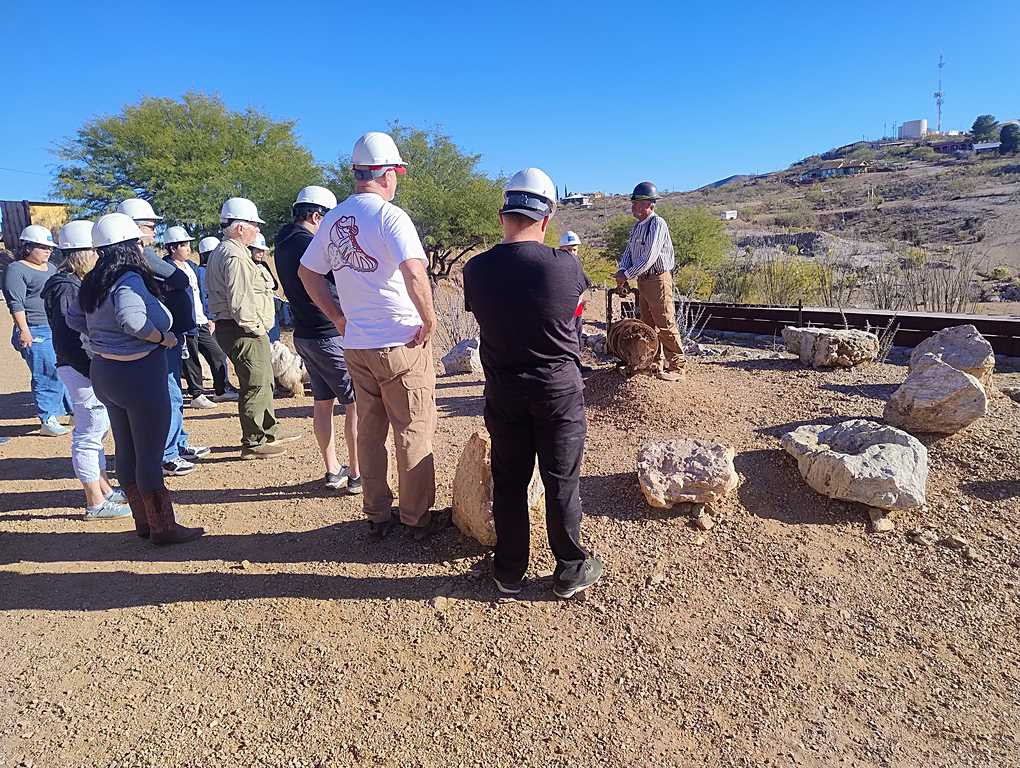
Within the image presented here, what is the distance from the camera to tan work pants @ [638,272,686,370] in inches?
229

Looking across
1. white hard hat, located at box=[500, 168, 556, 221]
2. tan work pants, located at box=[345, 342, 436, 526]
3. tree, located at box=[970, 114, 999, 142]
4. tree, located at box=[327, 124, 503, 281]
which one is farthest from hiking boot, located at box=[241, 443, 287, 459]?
tree, located at box=[970, 114, 999, 142]

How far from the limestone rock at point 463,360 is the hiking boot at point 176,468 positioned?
3.50 meters

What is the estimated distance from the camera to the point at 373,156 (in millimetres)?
2883

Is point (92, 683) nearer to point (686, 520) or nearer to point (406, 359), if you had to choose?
point (406, 359)

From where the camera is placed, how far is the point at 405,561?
3.17m

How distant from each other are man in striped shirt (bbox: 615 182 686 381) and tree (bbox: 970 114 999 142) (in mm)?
79196

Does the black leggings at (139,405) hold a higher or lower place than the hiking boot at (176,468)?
higher

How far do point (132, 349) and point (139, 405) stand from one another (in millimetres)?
297

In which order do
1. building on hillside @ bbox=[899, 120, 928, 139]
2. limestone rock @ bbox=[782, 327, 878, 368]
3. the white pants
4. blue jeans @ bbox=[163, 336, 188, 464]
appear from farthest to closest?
building on hillside @ bbox=[899, 120, 928, 139] → limestone rock @ bbox=[782, 327, 878, 368] → blue jeans @ bbox=[163, 336, 188, 464] → the white pants

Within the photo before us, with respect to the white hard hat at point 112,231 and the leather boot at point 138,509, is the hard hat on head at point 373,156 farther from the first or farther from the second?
the leather boot at point 138,509

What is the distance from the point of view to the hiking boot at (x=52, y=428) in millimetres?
5762

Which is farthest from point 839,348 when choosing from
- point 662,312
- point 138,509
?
point 138,509

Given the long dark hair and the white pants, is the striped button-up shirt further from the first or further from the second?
the white pants

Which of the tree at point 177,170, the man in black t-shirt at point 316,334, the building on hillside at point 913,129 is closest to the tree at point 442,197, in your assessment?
the tree at point 177,170
